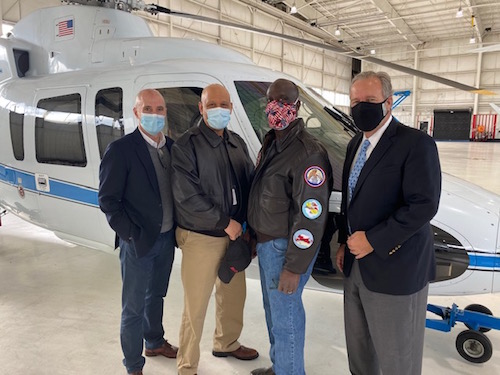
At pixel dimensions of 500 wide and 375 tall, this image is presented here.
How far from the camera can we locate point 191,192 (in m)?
2.20

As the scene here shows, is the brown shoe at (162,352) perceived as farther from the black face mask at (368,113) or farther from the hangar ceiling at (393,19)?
the hangar ceiling at (393,19)

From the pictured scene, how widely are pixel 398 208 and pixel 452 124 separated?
36879 millimetres

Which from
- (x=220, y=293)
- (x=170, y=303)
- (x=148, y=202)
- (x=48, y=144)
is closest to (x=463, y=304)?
(x=220, y=293)

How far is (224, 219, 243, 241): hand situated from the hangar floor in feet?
2.85

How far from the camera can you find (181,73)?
322 cm

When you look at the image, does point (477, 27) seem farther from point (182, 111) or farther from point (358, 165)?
point (358, 165)

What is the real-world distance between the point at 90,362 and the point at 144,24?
12.8ft

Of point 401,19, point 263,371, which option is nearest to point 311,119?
point 263,371

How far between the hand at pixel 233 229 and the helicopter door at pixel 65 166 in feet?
5.86

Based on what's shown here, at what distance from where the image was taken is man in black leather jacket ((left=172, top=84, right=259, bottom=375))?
2221 millimetres

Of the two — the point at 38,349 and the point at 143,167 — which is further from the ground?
the point at 143,167

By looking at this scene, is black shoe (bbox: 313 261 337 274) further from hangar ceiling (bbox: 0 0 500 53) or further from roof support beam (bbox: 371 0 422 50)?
roof support beam (bbox: 371 0 422 50)

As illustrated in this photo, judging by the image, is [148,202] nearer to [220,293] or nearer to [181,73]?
[220,293]

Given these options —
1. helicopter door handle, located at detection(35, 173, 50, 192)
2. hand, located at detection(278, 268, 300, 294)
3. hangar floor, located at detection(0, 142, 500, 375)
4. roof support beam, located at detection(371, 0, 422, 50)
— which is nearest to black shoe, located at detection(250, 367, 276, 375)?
hangar floor, located at detection(0, 142, 500, 375)
